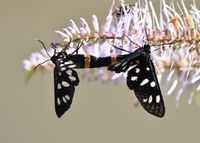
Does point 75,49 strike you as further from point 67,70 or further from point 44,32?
point 44,32

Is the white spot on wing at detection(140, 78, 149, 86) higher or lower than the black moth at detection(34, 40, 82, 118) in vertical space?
lower

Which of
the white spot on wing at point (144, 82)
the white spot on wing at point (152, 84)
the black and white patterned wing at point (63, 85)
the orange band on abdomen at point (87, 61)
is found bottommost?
the white spot on wing at point (152, 84)

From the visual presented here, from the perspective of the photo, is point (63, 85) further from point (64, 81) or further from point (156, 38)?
point (156, 38)

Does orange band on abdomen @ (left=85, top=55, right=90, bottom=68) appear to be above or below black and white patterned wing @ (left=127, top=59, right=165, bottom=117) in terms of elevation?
above

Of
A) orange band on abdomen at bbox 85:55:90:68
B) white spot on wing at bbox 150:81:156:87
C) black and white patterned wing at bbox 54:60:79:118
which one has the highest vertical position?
→ orange band on abdomen at bbox 85:55:90:68

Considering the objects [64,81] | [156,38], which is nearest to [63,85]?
[64,81]
